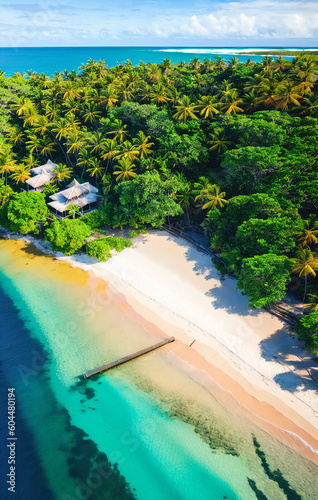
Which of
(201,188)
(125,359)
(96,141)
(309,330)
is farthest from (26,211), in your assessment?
(309,330)

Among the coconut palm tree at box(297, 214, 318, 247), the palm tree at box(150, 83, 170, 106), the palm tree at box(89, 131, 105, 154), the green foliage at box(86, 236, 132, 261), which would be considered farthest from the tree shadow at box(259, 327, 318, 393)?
the palm tree at box(150, 83, 170, 106)

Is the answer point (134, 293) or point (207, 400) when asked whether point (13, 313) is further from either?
point (207, 400)

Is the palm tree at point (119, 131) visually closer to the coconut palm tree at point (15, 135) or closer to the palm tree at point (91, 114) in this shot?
the palm tree at point (91, 114)

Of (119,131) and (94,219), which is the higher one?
(119,131)

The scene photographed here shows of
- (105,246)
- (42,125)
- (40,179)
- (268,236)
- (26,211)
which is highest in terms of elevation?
(42,125)

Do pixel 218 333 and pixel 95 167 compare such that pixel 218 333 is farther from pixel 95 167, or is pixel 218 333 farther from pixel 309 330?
pixel 95 167

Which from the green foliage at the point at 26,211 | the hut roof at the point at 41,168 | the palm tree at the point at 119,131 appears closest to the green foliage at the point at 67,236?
the green foliage at the point at 26,211

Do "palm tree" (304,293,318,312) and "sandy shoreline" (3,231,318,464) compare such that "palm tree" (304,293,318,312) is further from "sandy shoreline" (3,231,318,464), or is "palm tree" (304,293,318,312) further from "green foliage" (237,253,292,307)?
"sandy shoreline" (3,231,318,464)
